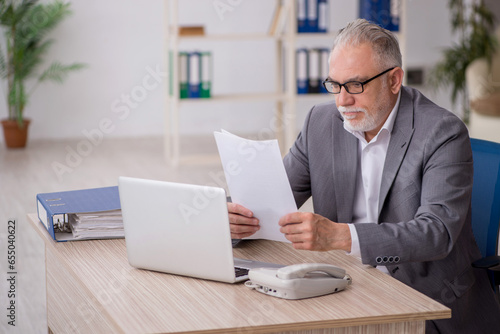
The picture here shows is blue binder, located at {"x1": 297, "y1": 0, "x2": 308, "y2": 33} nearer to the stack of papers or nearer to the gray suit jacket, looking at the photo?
the gray suit jacket

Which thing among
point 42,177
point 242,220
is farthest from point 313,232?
point 42,177

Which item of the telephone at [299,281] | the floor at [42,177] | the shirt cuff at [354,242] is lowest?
the floor at [42,177]

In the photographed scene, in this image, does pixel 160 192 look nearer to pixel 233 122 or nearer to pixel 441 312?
pixel 441 312

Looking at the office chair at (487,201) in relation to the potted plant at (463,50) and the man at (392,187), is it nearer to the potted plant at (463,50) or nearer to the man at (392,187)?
the man at (392,187)

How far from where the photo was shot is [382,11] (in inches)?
228

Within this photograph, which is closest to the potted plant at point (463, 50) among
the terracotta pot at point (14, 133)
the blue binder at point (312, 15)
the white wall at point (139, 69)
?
the white wall at point (139, 69)

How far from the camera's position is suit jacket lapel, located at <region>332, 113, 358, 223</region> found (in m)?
2.00

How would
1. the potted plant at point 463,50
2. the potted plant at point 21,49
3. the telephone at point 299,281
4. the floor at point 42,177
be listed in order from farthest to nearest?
1. the potted plant at point 463,50
2. the potted plant at point 21,49
3. the floor at point 42,177
4. the telephone at point 299,281

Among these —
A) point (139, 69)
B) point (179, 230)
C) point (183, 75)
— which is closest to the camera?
point (179, 230)

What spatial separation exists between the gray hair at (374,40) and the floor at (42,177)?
1719 mm

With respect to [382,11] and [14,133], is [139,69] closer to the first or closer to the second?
[14,133]

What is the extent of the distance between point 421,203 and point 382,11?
14.0 feet

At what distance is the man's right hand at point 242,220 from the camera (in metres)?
1.76

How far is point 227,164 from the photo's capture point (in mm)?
1766
